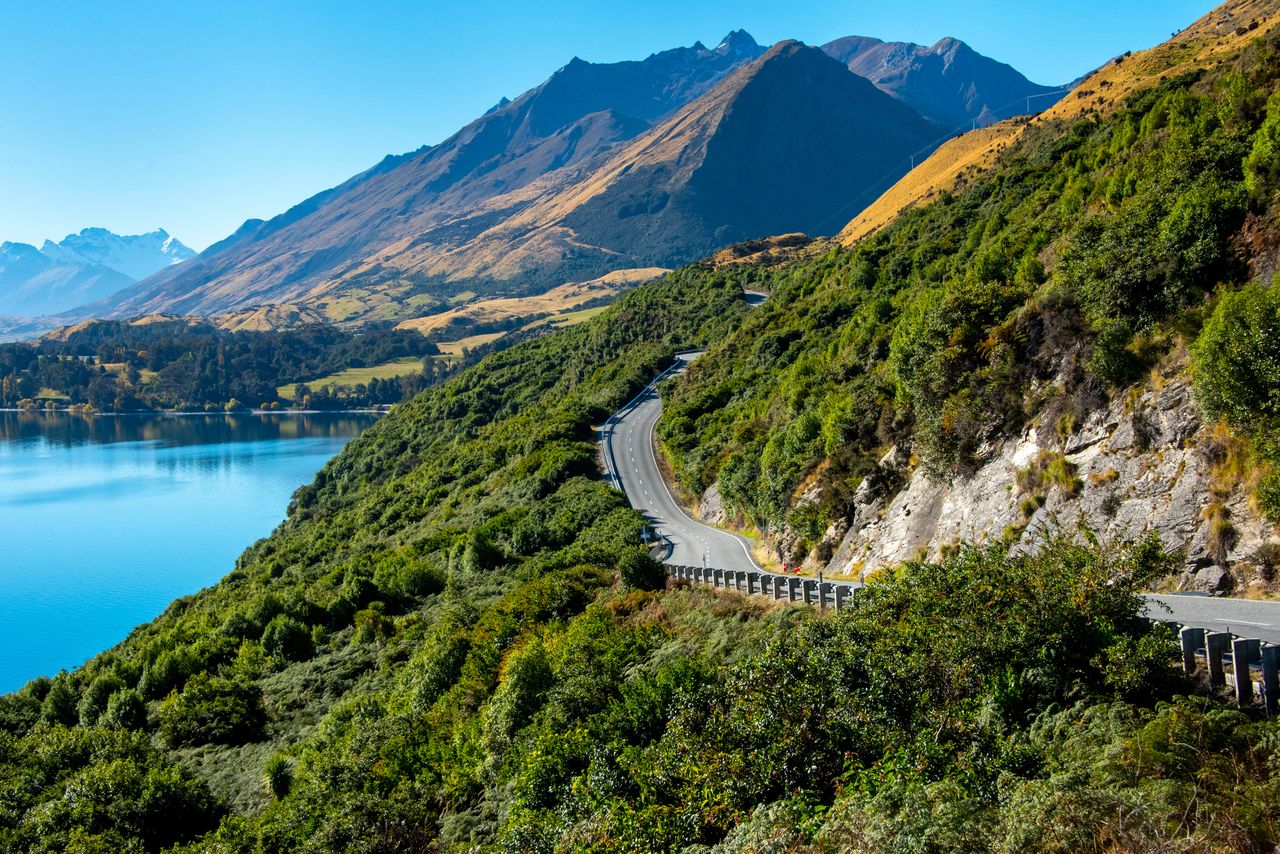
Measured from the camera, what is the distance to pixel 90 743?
21.3 meters

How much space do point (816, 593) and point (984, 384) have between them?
914 cm

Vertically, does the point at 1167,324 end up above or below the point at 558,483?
above

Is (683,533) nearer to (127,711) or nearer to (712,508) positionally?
(712,508)

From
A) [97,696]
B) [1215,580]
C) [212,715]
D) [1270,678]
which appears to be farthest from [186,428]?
[1270,678]

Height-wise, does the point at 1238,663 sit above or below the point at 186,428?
above

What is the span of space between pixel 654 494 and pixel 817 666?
1364 inches

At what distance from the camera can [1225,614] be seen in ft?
41.2

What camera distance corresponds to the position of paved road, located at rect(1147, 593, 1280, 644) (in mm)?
11727

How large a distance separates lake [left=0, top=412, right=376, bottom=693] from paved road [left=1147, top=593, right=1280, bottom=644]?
2378 inches

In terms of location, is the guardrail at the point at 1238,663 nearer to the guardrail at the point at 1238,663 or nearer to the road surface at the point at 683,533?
the guardrail at the point at 1238,663

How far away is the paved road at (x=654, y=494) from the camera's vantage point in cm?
3247

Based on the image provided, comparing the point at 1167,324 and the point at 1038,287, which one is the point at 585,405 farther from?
the point at 1167,324

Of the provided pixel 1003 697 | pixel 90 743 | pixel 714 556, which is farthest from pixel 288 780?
pixel 714 556

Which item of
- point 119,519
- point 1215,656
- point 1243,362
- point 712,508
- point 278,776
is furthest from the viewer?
point 119,519
